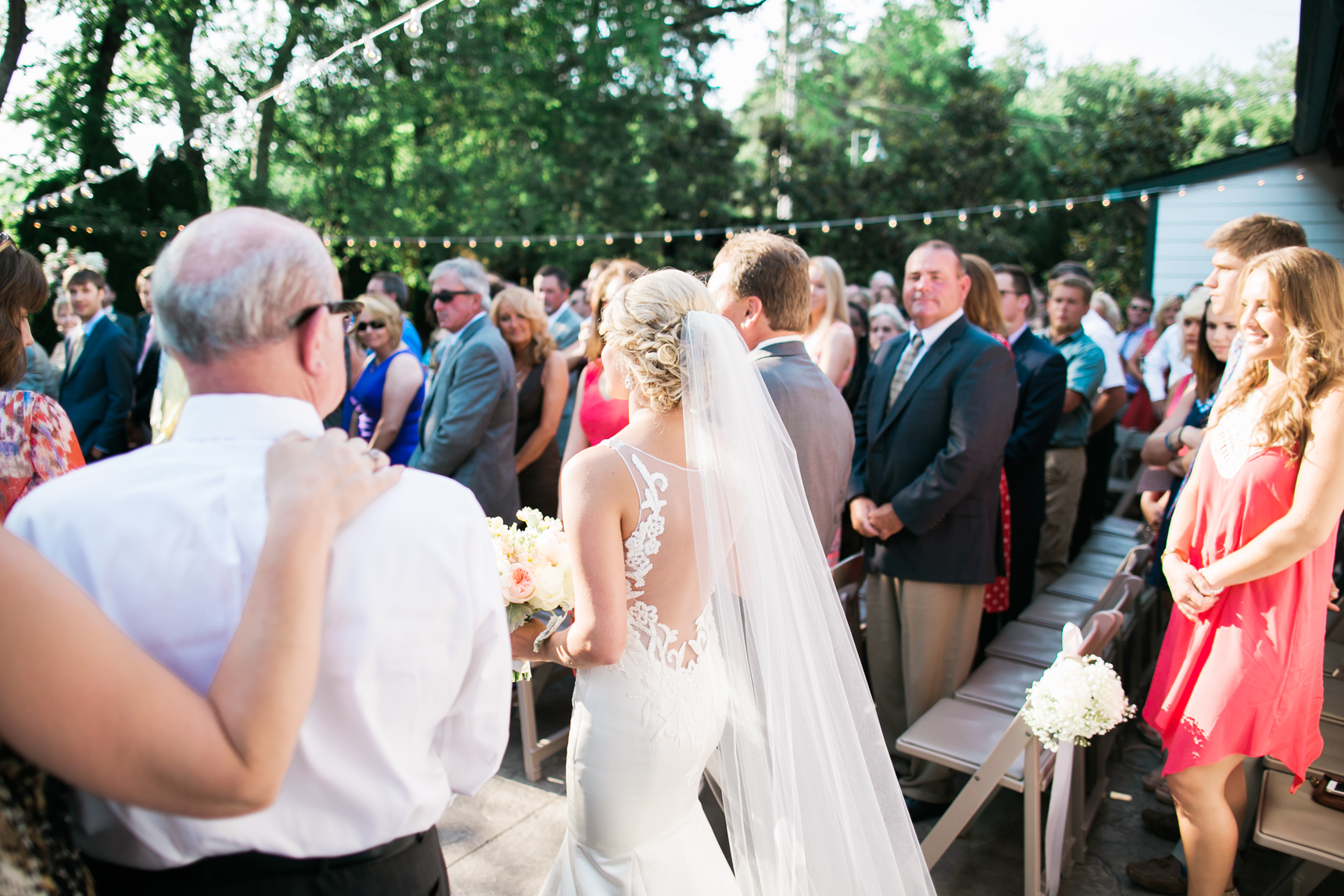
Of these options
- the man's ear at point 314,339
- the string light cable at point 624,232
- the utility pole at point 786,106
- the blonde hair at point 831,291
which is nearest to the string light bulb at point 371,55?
the string light cable at point 624,232

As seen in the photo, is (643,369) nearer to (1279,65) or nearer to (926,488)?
(926,488)

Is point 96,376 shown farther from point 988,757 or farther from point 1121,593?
point 1121,593

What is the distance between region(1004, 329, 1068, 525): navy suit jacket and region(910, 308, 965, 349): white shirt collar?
120 centimetres

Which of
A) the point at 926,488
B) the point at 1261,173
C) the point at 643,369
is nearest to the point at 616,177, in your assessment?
the point at 1261,173

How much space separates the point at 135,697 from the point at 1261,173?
12843 millimetres

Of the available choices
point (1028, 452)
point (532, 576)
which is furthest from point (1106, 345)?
point (532, 576)

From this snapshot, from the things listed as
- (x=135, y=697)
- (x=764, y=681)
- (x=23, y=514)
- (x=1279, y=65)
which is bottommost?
(x=764, y=681)

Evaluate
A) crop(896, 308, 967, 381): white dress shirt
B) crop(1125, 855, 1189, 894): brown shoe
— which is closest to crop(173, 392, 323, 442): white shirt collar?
crop(896, 308, 967, 381): white dress shirt

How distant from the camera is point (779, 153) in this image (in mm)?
18156

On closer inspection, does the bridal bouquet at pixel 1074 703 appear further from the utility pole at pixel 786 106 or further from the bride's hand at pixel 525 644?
the utility pole at pixel 786 106

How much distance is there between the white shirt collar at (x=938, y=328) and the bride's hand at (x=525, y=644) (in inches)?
89.0

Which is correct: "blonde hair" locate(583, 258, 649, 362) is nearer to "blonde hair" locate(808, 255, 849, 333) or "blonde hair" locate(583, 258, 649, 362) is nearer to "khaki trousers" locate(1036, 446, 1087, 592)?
"blonde hair" locate(808, 255, 849, 333)

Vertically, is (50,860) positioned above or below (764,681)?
above

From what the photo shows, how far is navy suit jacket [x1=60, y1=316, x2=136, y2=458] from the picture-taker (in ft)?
19.9
